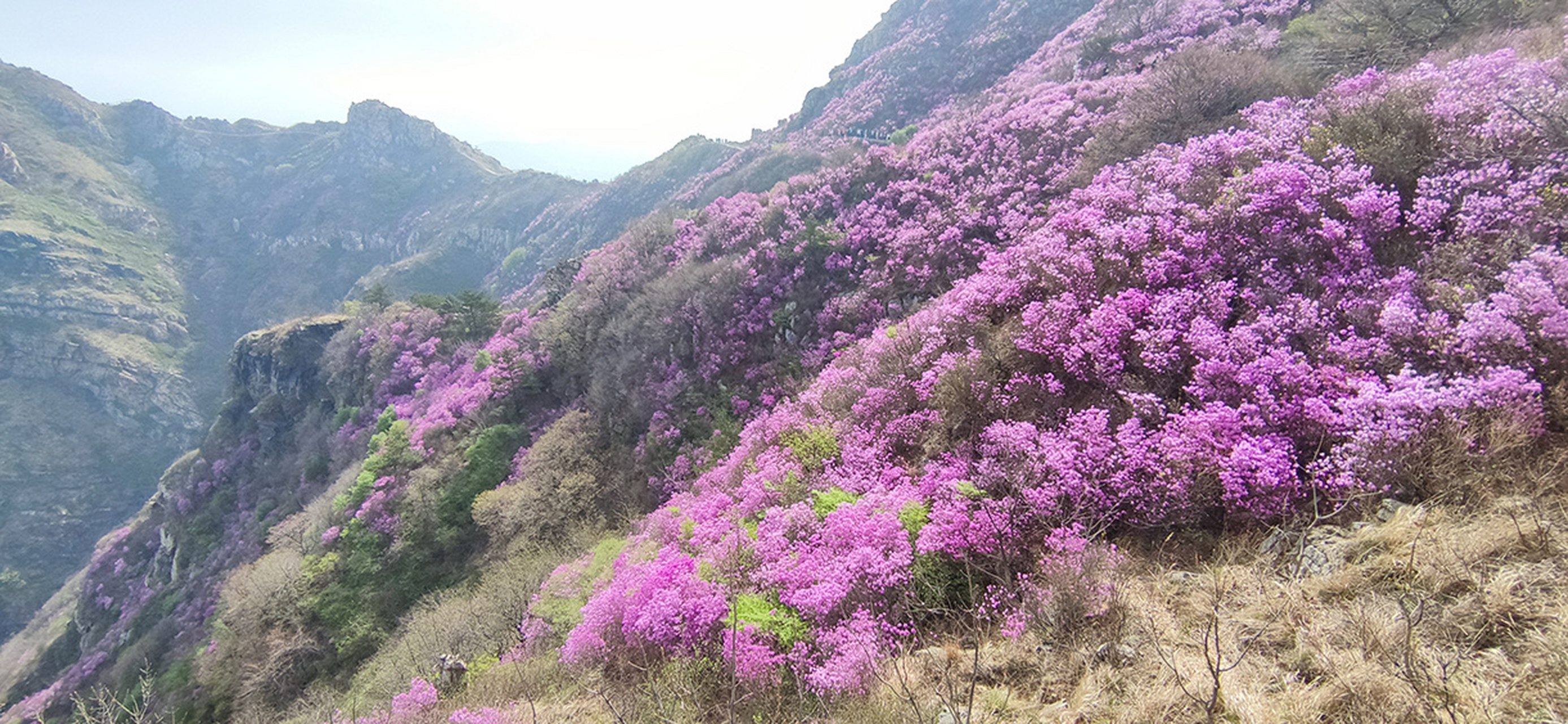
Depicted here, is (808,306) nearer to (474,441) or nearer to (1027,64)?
(474,441)

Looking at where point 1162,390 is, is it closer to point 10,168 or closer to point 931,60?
point 931,60

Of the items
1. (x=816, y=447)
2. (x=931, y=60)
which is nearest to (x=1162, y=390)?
(x=816, y=447)

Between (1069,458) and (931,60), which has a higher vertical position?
(931,60)

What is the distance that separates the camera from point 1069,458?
6.37m

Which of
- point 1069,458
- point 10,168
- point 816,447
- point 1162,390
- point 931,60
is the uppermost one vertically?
point 10,168

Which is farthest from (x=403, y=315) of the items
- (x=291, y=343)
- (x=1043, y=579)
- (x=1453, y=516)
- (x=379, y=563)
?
(x=1453, y=516)

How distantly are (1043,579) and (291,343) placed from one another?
5528 cm

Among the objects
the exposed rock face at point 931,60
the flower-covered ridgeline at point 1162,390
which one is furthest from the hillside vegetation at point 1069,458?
the exposed rock face at point 931,60

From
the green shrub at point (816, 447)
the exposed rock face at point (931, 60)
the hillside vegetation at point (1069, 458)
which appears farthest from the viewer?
the exposed rock face at point (931, 60)

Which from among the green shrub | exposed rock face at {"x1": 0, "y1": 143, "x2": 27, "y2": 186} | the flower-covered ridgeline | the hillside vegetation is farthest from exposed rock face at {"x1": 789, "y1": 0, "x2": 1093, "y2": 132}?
exposed rock face at {"x1": 0, "y1": 143, "x2": 27, "y2": 186}

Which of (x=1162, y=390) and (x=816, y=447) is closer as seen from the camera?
(x=1162, y=390)

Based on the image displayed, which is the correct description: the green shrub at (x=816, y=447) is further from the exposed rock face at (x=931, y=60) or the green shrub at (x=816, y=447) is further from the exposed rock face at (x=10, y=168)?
the exposed rock face at (x=10, y=168)

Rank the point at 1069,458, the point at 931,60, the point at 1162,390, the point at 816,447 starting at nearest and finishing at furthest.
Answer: the point at 1069,458
the point at 1162,390
the point at 816,447
the point at 931,60

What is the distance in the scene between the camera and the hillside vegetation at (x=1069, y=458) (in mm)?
4512
